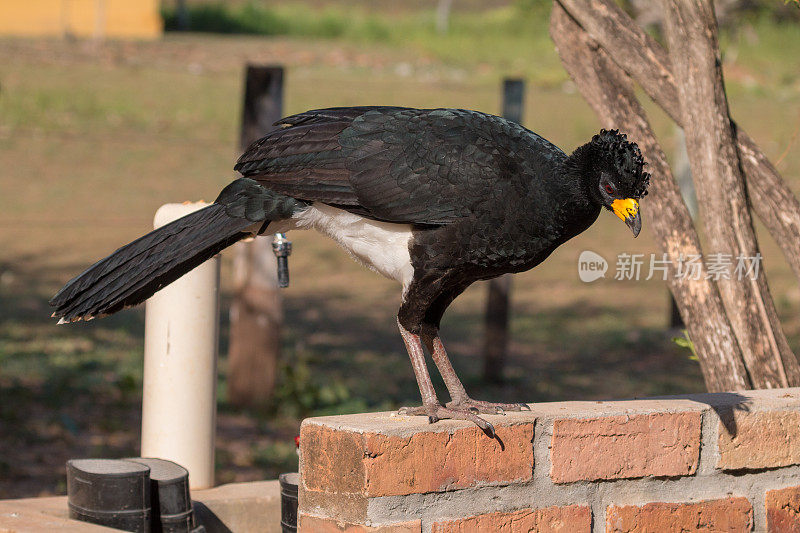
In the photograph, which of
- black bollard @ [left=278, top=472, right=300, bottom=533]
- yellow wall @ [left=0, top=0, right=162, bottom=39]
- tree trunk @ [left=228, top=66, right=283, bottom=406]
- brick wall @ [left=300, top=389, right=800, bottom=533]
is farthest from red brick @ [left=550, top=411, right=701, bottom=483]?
yellow wall @ [left=0, top=0, right=162, bottom=39]

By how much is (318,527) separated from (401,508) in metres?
0.25

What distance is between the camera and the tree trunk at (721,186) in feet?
12.9

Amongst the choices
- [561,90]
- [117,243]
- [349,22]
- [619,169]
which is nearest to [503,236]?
[619,169]

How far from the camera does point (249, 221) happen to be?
327cm

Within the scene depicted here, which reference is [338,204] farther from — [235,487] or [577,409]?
[235,487]

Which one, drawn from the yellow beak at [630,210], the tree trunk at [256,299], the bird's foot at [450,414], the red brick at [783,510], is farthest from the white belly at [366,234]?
the tree trunk at [256,299]

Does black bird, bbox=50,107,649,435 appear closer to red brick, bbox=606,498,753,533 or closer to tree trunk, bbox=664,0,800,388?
red brick, bbox=606,498,753,533

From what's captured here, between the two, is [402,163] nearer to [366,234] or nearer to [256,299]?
[366,234]

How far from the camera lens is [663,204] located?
13.2 feet

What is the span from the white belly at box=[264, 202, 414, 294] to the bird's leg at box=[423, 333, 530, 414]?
26cm

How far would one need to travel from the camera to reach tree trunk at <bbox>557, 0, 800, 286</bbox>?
→ 4.05 meters

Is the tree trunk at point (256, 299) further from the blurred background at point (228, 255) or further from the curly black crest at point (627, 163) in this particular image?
the curly black crest at point (627, 163)

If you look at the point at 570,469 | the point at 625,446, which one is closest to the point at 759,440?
the point at 625,446

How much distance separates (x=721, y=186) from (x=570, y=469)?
4.65 feet
